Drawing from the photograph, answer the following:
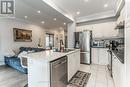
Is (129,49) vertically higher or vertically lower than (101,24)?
lower

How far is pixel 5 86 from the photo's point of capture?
251 centimetres

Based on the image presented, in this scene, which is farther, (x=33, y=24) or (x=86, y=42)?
(x=33, y=24)

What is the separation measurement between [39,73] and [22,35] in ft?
16.0

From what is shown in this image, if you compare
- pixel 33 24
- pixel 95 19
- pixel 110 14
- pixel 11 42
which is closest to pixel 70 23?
pixel 95 19

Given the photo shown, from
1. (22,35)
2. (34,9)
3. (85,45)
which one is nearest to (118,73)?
(85,45)

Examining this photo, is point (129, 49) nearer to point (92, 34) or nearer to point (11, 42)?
point (92, 34)

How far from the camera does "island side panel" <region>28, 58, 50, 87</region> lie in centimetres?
172

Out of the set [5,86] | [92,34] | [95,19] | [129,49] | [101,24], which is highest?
[95,19]

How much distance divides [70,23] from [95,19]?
1.54 meters

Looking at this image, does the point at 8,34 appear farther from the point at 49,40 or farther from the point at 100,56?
the point at 100,56

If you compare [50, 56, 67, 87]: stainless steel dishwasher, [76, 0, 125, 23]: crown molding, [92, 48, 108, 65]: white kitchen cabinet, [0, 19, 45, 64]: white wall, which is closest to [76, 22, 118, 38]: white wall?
[76, 0, 125, 23]: crown molding

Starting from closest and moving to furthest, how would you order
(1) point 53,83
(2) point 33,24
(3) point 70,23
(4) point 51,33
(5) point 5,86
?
(1) point 53,83, (5) point 5,86, (3) point 70,23, (2) point 33,24, (4) point 51,33

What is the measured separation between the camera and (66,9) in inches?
165

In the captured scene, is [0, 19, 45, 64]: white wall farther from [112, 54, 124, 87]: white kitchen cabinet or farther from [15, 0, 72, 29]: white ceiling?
[112, 54, 124, 87]: white kitchen cabinet
